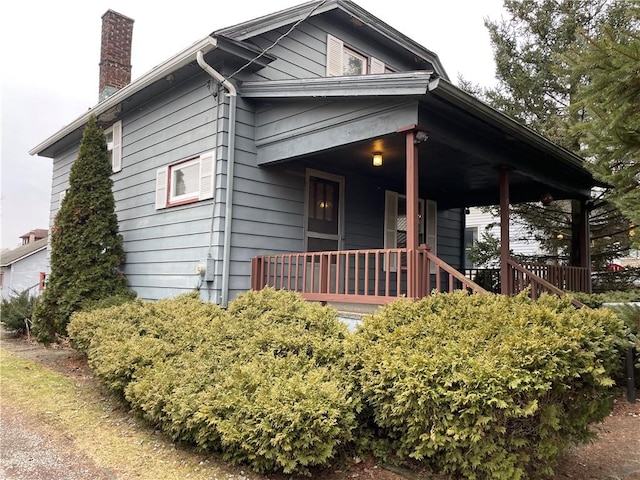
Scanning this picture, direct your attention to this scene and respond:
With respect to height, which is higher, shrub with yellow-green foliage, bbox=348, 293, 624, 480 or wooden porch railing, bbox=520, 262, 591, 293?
wooden porch railing, bbox=520, 262, 591, 293

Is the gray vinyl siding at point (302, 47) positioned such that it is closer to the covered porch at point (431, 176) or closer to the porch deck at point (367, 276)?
the covered porch at point (431, 176)

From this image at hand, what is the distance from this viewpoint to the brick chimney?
1051 centimetres

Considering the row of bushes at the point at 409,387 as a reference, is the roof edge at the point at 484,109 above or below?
above

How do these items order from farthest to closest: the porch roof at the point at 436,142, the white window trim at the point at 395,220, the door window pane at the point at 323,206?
the white window trim at the point at 395,220 → the door window pane at the point at 323,206 → the porch roof at the point at 436,142

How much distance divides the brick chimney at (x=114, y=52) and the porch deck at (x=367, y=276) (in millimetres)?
7017

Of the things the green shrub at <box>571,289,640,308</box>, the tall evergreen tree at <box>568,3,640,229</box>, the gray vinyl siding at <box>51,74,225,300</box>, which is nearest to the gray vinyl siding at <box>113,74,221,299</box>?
the gray vinyl siding at <box>51,74,225,300</box>

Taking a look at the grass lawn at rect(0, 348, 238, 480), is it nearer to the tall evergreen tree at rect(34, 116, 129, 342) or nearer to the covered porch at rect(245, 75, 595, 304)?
the tall evergreen tree at rect(34, 116, 129, 342)

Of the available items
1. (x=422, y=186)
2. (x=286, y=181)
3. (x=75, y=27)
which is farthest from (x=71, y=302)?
(x=75, y=27)

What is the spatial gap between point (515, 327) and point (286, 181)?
15.6 ft

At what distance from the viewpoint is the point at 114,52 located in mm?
10727

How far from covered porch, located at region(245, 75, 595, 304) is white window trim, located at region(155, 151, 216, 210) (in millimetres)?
814

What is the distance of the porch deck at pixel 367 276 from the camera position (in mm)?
5004

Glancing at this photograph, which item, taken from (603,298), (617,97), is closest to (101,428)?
(617,97)

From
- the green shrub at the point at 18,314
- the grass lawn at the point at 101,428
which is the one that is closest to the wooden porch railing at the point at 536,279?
the grass lawn at the point at 101,428
